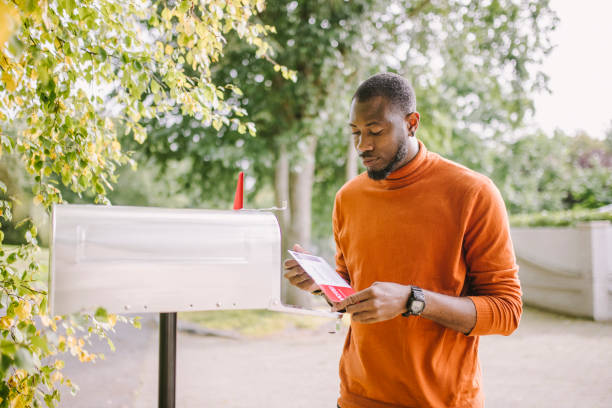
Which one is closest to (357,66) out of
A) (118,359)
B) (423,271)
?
(118,359)

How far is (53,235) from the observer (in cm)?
108

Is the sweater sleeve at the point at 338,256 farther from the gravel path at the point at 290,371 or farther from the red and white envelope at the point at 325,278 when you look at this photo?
the gravel path at the point at 290,371

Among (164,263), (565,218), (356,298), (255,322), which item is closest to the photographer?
(164,263)

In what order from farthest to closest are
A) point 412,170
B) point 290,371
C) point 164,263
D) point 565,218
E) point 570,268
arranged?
point 565,218
point 570,268
point 290,371
point 412,170
point 164,263

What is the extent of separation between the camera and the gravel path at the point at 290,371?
4.41 meters

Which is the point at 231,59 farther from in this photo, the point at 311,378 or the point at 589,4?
the point at 589,4

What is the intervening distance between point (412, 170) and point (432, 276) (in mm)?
378

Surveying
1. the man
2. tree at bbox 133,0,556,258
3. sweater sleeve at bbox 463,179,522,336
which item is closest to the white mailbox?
the man

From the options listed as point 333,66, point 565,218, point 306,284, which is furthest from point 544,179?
point 306,284

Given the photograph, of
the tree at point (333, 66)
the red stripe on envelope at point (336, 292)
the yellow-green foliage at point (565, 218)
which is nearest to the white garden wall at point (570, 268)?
the yellow-green foliage at point (565, 218)

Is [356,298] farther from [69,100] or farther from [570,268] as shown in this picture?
[570,268]

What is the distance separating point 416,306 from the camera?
4.50 ft

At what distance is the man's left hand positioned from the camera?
1.28 metres

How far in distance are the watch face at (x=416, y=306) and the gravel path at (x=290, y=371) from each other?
6.77 feet
